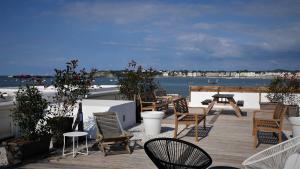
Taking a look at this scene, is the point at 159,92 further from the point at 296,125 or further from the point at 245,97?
the point at 296,125

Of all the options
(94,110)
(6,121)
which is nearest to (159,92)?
(94,110)

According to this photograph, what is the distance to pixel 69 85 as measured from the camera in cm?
709

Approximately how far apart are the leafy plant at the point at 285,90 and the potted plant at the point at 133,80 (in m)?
4.77

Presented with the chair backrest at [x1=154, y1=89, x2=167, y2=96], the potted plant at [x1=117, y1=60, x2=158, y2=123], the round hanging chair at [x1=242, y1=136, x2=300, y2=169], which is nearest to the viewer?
the round hanging chair at [x1=242, y1=136, x2=300, y2=169]

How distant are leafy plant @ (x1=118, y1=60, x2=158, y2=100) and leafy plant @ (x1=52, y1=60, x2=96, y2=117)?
140 inches

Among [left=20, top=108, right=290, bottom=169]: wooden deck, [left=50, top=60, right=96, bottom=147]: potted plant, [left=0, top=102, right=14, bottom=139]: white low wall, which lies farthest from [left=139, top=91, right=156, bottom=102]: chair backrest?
[left=0, top=102, right=14, bottom=139]: white low wall

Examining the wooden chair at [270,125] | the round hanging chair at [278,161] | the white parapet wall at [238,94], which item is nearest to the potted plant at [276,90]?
the white parapet wall at [238,94]

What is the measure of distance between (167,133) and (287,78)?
722cm

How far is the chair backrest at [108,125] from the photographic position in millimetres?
6580

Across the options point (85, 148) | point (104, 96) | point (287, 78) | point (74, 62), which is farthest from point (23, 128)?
point (287, 78)

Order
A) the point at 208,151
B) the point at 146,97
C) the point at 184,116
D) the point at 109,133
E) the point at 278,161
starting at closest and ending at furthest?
the point at 278,161
the point at 208,151
the point at 109,133
the point at 184,116
the point at 146,97

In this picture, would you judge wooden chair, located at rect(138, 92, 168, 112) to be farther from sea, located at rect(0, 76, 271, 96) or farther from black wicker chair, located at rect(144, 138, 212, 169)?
black wicker chair, located at rect(144, 138, 212, 169)

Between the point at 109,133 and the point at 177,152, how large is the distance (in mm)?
2776

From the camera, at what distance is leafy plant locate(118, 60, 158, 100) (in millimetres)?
11406
